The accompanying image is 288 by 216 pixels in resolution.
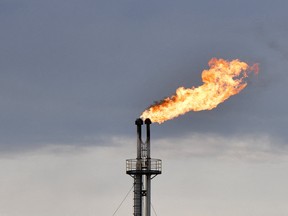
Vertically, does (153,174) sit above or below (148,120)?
below

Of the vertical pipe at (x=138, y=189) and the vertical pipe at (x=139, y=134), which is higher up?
the vertical pipe at (x=139, y=134)

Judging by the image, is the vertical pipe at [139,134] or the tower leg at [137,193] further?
the vertical pipe at [139,134]

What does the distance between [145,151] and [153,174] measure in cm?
276

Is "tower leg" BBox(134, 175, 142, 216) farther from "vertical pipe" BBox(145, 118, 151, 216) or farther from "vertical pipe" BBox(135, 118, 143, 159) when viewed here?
"vertical pipe" BBox(135, 118, 143, 159)

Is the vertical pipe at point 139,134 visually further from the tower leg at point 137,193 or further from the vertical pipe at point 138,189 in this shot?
the tower leg at point 137,193

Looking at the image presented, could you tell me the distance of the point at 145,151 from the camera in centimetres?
4238

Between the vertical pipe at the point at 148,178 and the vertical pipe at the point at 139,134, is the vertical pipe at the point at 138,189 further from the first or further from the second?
the vertical pipe at the point at 148,178

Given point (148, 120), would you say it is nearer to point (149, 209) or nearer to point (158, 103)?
point (158, 103)

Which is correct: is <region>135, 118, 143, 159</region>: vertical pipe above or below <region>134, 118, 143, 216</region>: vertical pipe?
above

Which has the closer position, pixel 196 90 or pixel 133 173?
pixel 133 173

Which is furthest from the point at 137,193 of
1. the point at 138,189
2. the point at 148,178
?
the point at 148,178

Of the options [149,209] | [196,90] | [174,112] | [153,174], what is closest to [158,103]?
[174,112]

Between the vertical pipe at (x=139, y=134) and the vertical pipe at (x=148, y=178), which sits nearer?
the vertical pipe at (x=148, y=178)

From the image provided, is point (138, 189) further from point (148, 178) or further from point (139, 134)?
point (139, 134)
